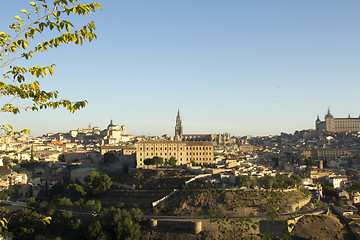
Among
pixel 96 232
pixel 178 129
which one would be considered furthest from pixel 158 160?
pixel 178 129

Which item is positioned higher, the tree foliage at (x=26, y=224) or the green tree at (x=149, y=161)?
the green tree at (x=149, y=161)

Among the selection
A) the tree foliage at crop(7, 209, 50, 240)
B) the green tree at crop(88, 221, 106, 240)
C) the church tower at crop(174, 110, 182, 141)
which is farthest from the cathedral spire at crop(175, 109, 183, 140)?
the green tree at crop(88, 221, 106, 240)

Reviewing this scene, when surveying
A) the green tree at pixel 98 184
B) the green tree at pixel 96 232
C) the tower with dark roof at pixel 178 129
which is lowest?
the green tree at pixel 96 232

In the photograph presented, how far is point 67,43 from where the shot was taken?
6.22m

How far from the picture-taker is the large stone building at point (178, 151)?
59719 mm

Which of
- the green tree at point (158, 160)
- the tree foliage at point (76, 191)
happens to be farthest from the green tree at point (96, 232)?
the green tree at point (158, 160)

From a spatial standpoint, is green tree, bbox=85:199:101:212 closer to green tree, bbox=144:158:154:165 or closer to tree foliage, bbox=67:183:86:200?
tree foliage, bbox=67:183:86:200

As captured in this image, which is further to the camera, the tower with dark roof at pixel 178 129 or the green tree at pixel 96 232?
the tower with dark roof at pixel 178 129

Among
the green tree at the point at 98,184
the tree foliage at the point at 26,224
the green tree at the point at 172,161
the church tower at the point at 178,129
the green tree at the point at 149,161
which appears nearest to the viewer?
the tree foliage at the point at 26,224

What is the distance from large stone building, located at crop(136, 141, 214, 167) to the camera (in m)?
59.7

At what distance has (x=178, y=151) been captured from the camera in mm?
61438

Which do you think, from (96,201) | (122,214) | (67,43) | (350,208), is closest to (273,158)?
(350,208)

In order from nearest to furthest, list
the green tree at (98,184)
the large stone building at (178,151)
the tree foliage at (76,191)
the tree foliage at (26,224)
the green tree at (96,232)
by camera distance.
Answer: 1. the green tree at (96,232)
2. the tree foliage at (26,224)
3. the green tree at (98,184)
4. the tree foliage at (76,191)
5. the large stone building at (178,151)

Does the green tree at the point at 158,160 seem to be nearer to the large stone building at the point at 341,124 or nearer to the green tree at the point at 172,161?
the green tree at the point at 172,161
